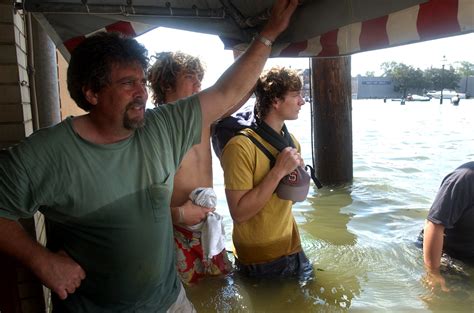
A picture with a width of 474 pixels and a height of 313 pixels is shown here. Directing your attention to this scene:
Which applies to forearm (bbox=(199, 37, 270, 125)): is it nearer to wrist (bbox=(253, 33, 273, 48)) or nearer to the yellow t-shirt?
wrist (bbox=(253, 33, 273, 48))

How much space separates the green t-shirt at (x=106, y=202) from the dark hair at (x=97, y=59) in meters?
0.18

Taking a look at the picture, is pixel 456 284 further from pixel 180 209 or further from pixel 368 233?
pixel 180 209

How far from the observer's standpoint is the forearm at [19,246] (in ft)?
5.28

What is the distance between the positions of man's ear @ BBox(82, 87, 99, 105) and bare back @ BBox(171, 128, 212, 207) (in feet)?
2.99

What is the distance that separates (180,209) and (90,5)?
1.21 meters

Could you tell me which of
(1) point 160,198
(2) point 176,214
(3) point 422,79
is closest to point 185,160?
(2) point 176,214

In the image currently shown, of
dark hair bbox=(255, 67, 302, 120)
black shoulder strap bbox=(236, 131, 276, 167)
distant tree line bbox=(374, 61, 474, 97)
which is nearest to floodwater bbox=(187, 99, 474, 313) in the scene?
black shoulder strap bbox=(236, 131, 276, 167)

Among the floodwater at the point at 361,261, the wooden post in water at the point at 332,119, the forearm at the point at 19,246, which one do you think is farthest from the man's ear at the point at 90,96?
the wooden post in water at the point at 332,119

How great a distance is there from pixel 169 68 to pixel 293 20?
0.88 metres

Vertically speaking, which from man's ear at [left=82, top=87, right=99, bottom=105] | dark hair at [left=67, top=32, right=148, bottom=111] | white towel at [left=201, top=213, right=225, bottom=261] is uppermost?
dark hair at [left=67, top=32, right=148, bottom=111]

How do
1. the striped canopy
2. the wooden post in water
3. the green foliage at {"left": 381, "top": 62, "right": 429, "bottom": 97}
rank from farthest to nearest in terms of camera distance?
1. the green foliage at {"left": 381, "top": 62, "right": 429, "bottom": 97}
2. the wooden post in water
3. the striped canopy

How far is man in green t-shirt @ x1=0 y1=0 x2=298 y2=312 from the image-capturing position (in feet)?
5.36

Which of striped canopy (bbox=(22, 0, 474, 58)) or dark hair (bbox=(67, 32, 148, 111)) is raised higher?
striped canopy (bbox=(22, 0, 474, 58))

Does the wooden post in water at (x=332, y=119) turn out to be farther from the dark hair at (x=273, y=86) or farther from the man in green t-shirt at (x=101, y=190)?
the man in green t-shirt at (x=101, y=190)
